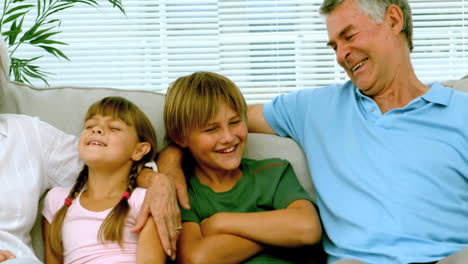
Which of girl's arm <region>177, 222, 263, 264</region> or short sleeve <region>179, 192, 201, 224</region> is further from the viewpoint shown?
short sleeve <region>179, 192, 201, 224</region>

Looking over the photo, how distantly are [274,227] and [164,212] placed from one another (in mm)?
283

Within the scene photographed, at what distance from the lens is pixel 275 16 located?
11.6ft

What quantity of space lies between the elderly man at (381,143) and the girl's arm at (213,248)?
24cm

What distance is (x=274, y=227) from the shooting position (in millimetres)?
1399

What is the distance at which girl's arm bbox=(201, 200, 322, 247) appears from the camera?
4.60 feet

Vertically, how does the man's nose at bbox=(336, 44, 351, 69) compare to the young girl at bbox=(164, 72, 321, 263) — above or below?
above

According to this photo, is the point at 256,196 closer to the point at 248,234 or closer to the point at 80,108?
the point at 248,234

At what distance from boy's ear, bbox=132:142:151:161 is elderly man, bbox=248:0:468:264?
34 cm

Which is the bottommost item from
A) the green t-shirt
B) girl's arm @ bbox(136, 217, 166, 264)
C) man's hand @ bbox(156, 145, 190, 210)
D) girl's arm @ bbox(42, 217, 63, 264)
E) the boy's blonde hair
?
girl's arm @ bbox(42, 217, 63, 264)

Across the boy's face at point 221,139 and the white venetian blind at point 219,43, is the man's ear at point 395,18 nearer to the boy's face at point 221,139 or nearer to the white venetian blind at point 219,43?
the boy's face at point 221,139

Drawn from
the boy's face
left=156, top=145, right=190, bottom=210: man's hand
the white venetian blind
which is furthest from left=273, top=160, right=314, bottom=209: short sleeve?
the white venetian blind

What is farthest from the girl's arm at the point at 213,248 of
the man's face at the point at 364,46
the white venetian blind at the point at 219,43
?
the white venetian blind at the point at 219,43

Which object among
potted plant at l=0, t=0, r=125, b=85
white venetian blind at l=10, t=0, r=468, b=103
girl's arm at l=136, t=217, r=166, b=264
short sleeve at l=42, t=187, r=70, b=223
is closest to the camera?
girl's arm at l=136, t=217, r=166, b=264

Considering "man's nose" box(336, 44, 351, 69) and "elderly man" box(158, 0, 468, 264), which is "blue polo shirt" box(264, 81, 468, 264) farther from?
"man's nose" box(336, 44, 351, 69)
